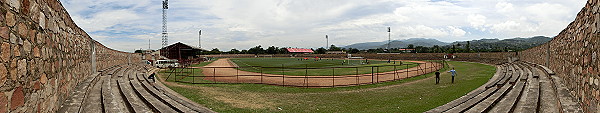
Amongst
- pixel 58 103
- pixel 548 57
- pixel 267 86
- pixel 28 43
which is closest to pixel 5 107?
pixel 28 43

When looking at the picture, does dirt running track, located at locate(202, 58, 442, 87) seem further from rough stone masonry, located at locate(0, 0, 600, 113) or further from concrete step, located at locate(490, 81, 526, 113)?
rough stone masonry, located at locate(0, 0, 600, 113)

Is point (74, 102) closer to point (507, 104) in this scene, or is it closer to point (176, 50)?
point (507, 104)

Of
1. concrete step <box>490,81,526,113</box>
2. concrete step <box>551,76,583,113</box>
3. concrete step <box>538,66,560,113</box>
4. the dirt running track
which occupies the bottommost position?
the dirt running track

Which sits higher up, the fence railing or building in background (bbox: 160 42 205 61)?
building in background (bbox: 160 42 205 61)

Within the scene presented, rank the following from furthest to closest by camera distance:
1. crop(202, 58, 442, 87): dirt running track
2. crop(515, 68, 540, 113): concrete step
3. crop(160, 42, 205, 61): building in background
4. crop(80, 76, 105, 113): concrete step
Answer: crop(160, 42, 205, 61): building in background < crop(202, 58, 442, 87): dirt running track < crop(80, 76, 105, 113): concrete step < crop(515, 68, 540, 113): concrete step

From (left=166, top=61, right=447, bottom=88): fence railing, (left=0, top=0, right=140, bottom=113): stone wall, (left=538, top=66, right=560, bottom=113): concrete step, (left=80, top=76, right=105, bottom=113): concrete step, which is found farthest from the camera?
(left=166, top=61, right=447, bottom=88): fence railing

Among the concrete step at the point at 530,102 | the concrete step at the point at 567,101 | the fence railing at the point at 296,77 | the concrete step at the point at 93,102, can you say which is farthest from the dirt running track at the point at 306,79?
the concrete step at the point at 567,101

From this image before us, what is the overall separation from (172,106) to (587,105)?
360 inches

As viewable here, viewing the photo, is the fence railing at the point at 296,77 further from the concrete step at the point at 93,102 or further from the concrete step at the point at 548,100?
the concrete step at the point at 548,100

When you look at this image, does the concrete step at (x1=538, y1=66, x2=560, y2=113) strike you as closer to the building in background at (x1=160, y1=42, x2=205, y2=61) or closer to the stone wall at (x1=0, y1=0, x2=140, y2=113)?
the stone wall at (x1=0, y1=0, x2=140, y2=113)

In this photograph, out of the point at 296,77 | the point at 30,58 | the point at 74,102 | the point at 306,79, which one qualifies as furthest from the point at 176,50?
the point at 30,58

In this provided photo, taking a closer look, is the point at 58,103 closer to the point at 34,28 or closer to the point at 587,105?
the point at 34,28

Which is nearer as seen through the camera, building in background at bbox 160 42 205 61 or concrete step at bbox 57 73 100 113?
concrete step at bbox 57 73 100 113

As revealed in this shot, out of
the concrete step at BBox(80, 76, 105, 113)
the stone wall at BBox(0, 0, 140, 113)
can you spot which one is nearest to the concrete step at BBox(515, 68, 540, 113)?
the stone wall at BBox(0, 0, 140, 113)
